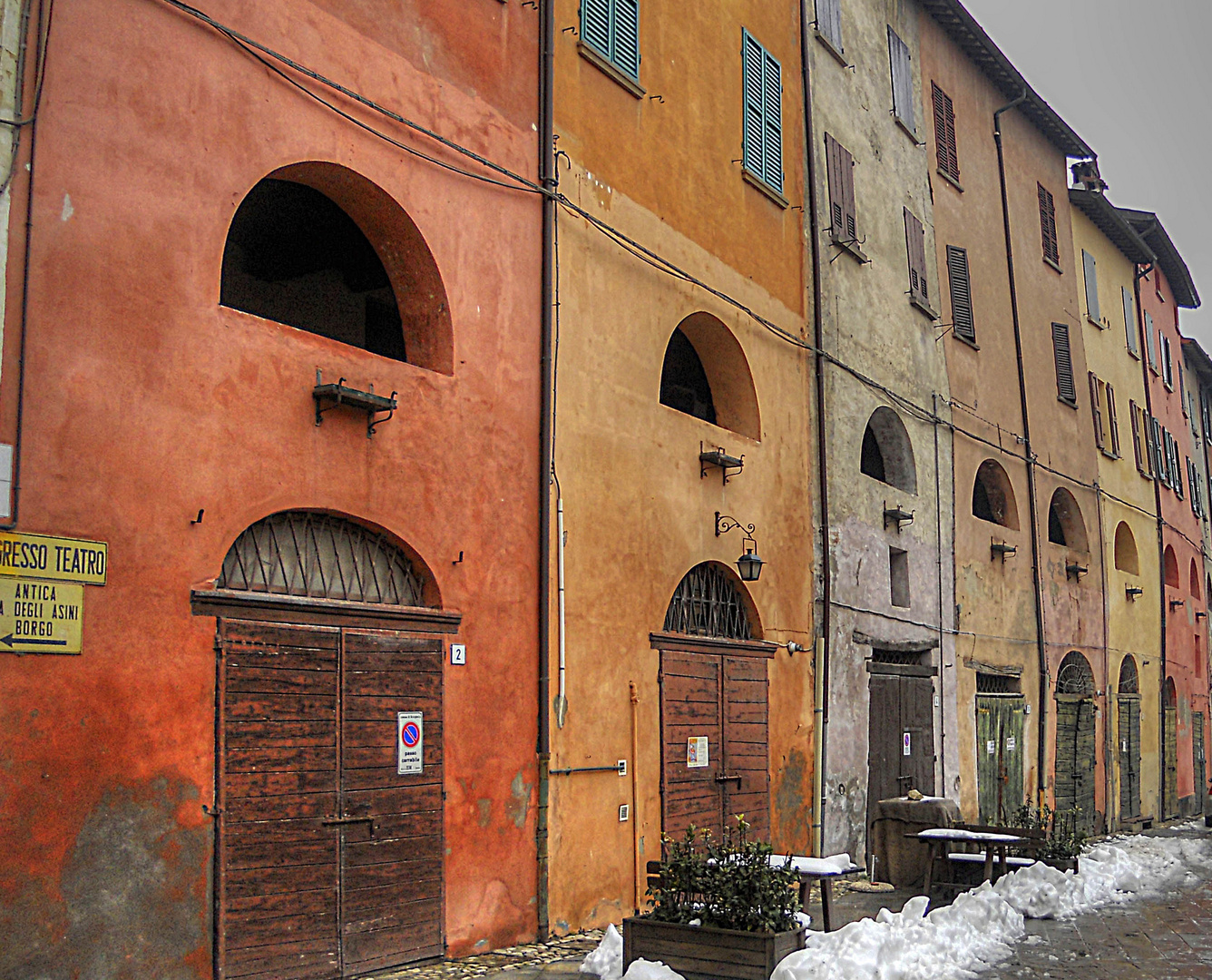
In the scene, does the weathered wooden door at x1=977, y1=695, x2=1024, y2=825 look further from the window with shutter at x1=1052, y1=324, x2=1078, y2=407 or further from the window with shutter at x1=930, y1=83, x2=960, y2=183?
the window with shutter at x1=930, y1=83, x2=960, y2=183

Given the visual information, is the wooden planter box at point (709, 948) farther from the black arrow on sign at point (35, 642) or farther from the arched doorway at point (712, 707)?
the arched doorway at point (712, 707)

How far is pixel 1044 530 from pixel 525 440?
1405cm

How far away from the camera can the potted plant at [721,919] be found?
7.28 meters

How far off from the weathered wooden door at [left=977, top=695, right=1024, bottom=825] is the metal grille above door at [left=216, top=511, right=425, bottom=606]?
1181cm

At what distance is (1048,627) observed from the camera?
21.4 m

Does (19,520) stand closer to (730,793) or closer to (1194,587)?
(730,793)

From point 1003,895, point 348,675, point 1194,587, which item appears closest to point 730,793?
point 1003,895

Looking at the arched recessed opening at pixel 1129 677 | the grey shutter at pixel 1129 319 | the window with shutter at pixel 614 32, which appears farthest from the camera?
the grey shutter at pixel 1129 319

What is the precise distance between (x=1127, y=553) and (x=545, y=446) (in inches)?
784

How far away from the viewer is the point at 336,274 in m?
12.0

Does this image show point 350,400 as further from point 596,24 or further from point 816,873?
point 596,24

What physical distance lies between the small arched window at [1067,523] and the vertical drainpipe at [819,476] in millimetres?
10155

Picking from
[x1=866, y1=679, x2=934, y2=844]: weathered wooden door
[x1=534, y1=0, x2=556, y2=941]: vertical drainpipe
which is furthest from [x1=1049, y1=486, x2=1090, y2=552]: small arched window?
[x1=534, y1=0, x2=556, y2=941]: vertical drainpipe

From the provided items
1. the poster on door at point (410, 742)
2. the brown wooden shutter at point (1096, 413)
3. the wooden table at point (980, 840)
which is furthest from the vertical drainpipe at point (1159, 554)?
the poster on door at point (410, 742)
